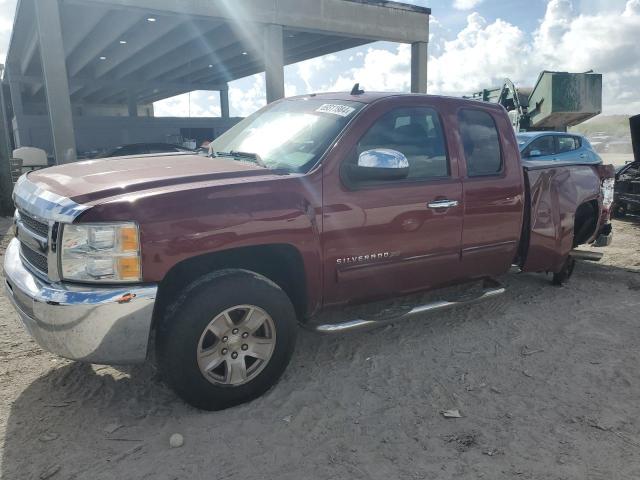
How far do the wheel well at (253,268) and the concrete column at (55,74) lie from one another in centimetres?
952

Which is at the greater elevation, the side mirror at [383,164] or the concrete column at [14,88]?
the concrete column at [14,88]

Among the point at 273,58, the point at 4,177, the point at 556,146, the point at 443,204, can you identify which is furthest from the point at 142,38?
the point at 443,204

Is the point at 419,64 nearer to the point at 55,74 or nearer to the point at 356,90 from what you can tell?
the point at 55,74

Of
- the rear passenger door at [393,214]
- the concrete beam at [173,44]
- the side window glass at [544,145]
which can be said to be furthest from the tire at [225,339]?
the concrete beam at [173,44]

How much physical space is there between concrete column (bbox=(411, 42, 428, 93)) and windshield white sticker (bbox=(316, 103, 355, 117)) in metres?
14.9

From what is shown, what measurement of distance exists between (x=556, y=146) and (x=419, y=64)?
24.4 ft

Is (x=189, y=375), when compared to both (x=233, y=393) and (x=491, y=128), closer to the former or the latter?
(x=233, y=393)

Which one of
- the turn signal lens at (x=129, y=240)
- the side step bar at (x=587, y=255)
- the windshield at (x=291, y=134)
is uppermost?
the windshield at (x=291, y=134)

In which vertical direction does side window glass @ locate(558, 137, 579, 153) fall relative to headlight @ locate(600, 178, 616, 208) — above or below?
above

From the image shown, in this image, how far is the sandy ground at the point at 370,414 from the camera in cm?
250

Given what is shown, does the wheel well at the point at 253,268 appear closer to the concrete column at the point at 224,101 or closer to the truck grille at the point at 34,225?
the truck grille at the point at 34,225

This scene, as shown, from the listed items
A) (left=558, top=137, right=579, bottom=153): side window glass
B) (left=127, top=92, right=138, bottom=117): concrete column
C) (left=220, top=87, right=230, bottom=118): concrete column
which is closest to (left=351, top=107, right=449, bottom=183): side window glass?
(left=558, top=137, right=579, bottom=153): side window glass

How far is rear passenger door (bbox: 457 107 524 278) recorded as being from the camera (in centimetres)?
387

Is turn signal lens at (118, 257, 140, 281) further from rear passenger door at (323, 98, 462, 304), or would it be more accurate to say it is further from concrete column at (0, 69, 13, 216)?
concrete column at (0, 69, 13, 216)
